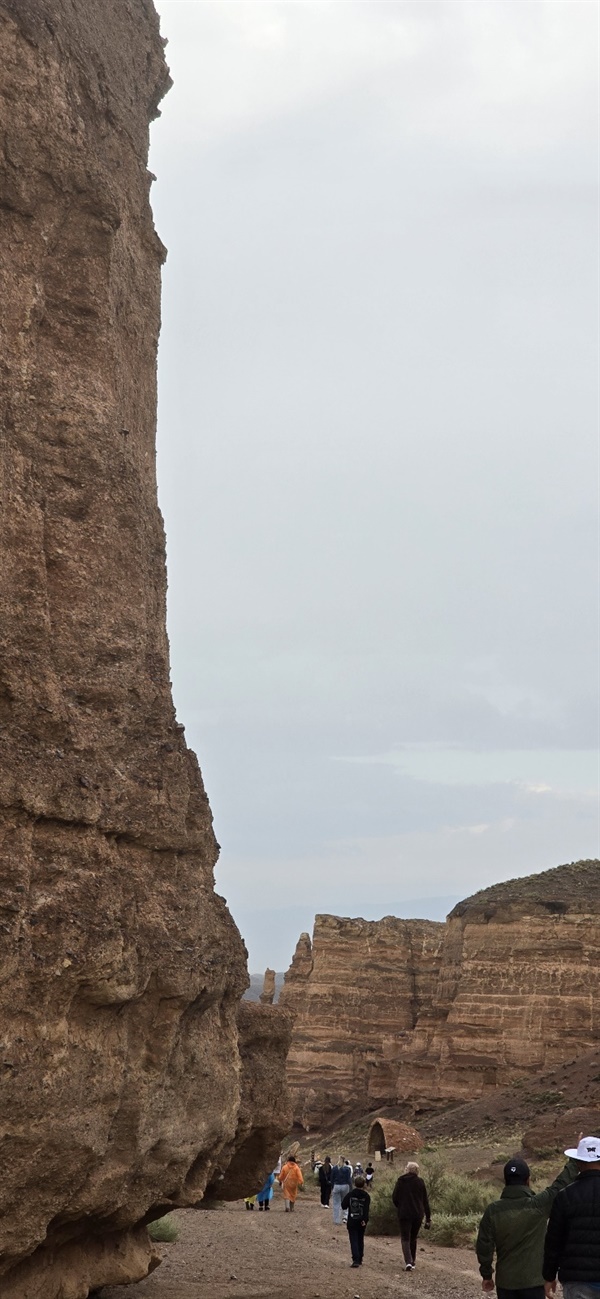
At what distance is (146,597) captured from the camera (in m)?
11.6

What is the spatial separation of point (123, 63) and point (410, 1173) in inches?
576

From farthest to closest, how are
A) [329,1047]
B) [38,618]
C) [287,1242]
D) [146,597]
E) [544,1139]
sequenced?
[329,1047], [544,1139], [287,1242], [146,597], [38,618]

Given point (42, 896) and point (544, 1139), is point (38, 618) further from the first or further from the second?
point (544, 1139)

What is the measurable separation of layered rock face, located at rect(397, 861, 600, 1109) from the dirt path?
2876cm

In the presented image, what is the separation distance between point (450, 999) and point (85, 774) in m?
49.6

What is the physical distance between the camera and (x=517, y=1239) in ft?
29.5

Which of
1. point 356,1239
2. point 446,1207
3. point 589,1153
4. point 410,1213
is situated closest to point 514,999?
point 446,1207

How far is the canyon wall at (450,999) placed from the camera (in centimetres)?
5138

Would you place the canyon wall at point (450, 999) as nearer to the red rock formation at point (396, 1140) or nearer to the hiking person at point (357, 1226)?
the red rock formation at point (396, 1140)

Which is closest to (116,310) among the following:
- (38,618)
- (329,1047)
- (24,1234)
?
(38,618)

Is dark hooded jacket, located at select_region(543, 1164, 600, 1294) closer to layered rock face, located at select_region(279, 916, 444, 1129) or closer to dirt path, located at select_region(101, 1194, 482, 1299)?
dirt path, located at select_region(101, 1194, 482, 1299)

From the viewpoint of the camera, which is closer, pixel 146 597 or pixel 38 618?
pixel 38 618

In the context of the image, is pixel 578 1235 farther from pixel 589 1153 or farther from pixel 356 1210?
pixel 356 1210

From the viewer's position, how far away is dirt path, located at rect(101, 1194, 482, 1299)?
44.8ft
